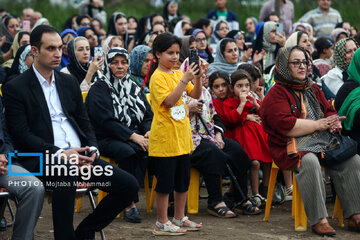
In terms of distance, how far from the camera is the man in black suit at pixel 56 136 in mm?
4629

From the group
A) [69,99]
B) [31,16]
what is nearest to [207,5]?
[31,16]

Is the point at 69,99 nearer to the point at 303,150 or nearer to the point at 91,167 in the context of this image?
the point at 91,167

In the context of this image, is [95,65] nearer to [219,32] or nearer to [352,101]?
[352,101]

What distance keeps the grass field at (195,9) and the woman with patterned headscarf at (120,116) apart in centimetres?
855

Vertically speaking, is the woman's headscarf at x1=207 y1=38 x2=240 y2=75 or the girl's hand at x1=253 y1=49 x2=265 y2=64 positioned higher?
the girl's hand at x1=253 y1=49 x2=265 y2=64

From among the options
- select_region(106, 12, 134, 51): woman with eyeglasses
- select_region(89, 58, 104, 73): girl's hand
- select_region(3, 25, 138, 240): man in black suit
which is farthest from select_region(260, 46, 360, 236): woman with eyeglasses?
select_region(106, 12, 134, 51): woman with eyeglasses

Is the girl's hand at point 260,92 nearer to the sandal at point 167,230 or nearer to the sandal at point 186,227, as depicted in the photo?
the sandal at point 186,227

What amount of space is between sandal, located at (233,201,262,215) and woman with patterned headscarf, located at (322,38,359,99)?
5.80 feet

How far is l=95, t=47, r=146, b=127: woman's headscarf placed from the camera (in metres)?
6.29

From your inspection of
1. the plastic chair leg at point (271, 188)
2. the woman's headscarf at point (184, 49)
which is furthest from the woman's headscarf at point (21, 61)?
the plastic chair leg at point (271, 188)

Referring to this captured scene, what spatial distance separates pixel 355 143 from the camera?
5762mm

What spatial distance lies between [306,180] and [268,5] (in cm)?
806

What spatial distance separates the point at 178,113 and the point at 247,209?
4.76 feet

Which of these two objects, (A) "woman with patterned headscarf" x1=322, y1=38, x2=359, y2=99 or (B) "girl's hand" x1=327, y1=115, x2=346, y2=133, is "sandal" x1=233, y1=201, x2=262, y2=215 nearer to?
(B) "girl's hand" x1=327, y1=115, x2=346, y2=133
